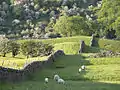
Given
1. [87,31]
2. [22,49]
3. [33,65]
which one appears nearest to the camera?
[33,65]

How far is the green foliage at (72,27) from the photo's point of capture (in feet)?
422

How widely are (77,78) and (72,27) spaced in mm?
85876

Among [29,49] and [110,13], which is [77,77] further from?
[110,13]

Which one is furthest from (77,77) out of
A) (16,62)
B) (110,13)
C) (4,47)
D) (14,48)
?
(110,13)

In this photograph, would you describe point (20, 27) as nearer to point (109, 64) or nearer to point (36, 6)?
point (36, 6)

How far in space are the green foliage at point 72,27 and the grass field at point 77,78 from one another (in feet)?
229

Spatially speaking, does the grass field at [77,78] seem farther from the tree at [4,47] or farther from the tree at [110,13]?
the tree at [110,13]

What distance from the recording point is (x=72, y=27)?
12800 centimetres

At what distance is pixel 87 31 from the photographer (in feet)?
435

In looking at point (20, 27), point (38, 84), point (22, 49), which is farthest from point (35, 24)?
point (38, 84)

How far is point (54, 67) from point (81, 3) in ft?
469

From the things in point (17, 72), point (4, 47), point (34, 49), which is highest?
point (17, 72)

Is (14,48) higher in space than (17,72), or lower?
lower

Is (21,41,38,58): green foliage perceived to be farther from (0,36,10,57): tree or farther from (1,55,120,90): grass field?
(1,55,120,90): grass field
